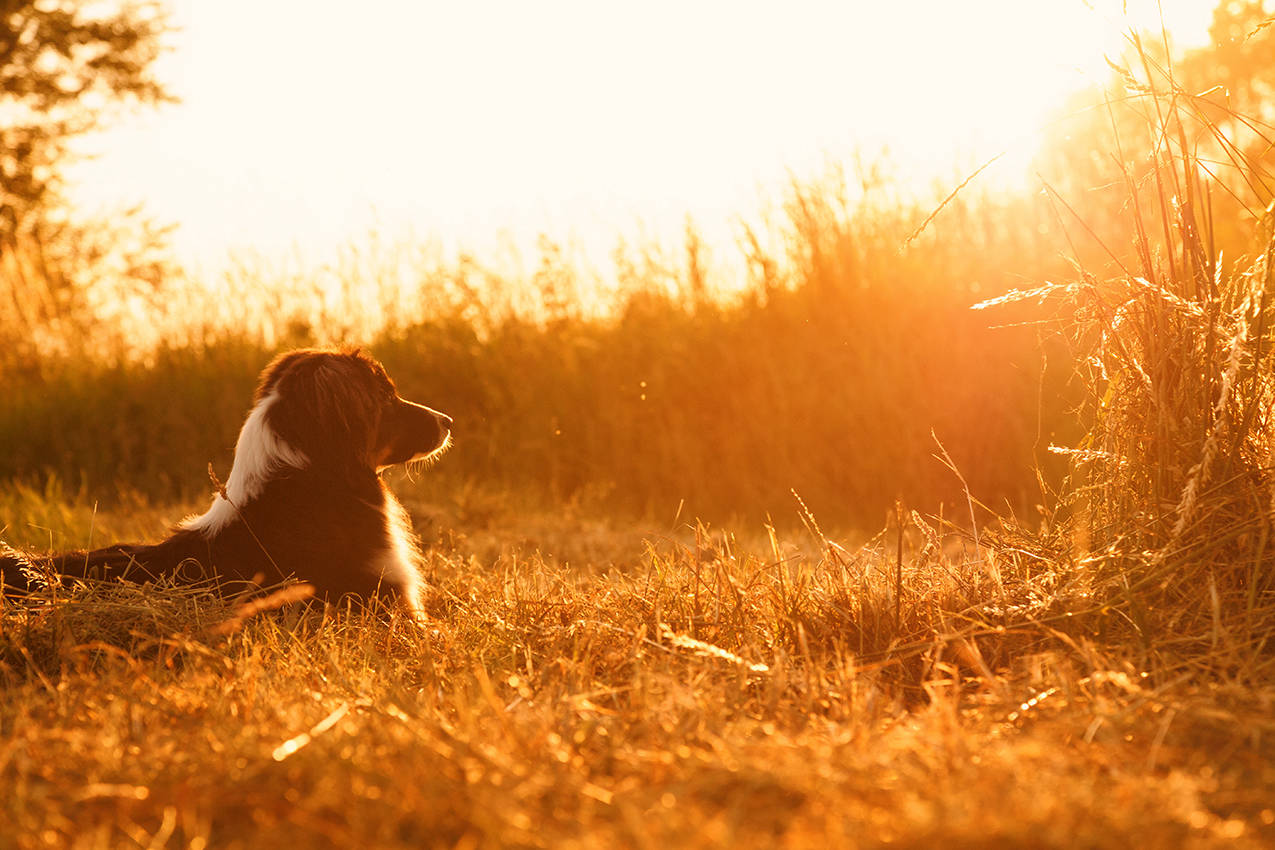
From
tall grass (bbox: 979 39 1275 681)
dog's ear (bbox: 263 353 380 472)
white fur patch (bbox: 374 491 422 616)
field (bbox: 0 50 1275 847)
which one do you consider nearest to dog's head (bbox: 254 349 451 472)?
dog's ear (bbox: 263 353 380 472)

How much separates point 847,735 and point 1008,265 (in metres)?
7.10


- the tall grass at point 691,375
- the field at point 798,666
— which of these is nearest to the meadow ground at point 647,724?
the field at point 798,666

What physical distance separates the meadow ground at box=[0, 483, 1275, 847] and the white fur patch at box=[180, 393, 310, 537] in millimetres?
523

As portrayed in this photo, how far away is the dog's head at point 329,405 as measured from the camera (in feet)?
13.8

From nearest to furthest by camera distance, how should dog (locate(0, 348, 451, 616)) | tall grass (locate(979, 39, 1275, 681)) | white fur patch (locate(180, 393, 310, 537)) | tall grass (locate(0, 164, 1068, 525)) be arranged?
tall grass (locate(979, 39, 1275, 681)) → dog (locate(0, 348, 451, 616)) → white fur patch (locate(180, 393, 310, 537)) → tall grass (locate(0, 164, 1068, 525))

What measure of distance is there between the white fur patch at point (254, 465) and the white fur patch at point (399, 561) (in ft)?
1.37

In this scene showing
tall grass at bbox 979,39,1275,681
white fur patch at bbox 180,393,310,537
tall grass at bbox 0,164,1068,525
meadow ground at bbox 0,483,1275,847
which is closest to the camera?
→ meadow ground at bbox 0,483,1275,847

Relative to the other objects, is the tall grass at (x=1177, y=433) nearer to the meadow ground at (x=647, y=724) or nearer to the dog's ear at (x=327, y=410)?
the meadow ground at (x=647, y=724)

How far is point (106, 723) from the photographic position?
2416 millimetres

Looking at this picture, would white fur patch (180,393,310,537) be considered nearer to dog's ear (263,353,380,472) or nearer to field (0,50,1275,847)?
dog's ear (263,353,380,472)

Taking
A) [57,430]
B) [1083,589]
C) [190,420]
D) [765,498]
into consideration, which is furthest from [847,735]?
[57,430]

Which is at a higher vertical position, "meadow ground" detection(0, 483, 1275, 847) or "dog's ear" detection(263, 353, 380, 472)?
"dog's ear" detection(263, 353, 380, 472)

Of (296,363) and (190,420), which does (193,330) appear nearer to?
(190,420)

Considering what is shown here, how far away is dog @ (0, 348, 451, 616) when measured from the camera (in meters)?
3.90
